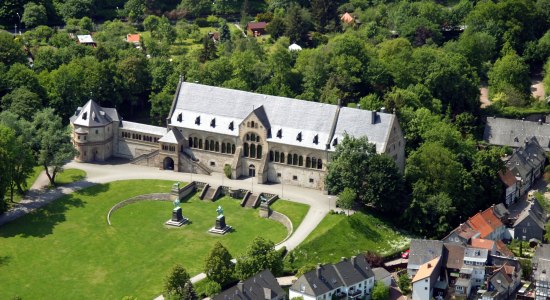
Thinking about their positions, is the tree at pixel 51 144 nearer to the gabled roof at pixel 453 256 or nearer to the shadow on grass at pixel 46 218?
the shadow on grass at pixel 46 218

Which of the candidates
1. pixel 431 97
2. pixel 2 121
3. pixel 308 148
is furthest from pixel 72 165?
pixel 431 97

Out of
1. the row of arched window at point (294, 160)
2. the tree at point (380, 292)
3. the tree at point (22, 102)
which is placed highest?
the tree at point (22, 102)

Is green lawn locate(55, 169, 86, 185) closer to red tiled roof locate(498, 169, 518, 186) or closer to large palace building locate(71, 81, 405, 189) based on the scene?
large palace building locate(71, 81, 405, 189)

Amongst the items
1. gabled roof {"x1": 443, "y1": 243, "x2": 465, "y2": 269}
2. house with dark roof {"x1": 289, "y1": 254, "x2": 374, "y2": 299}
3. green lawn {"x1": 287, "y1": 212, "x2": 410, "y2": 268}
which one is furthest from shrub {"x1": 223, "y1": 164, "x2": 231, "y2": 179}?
gabled roof {"x1": 443, "y1": 243, "x2": 465, "y2": 269}

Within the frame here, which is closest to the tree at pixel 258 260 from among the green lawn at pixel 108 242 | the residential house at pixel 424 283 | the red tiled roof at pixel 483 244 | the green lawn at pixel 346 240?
the green lawn at pixel 346 240

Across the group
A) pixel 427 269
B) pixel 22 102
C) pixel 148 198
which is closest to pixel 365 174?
pixel 427 269
